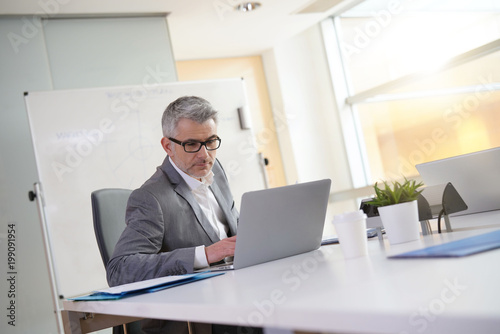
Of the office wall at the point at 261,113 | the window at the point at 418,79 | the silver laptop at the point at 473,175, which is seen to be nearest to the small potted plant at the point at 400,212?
the silver laptop at the point at 473,175

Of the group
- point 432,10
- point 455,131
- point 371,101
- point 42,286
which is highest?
point 432,10

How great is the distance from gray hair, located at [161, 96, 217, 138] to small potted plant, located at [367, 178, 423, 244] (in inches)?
33.8

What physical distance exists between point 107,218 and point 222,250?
0.63 meters

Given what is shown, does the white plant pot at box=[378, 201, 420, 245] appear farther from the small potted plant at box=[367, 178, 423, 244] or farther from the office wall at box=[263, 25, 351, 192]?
the office wall at box=[263, 25, 351, 192]

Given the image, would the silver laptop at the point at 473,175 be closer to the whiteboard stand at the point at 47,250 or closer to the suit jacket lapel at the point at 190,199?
the suit jacket lapel at the point at 190,199

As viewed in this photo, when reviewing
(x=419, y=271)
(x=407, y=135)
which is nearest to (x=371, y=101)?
(x=407, y=135)

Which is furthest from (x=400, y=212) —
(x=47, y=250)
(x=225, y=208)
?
(x=47, y=250)

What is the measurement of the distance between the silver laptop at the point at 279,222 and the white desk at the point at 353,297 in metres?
0.15

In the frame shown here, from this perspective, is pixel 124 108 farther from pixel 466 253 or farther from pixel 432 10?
pixel 466 253

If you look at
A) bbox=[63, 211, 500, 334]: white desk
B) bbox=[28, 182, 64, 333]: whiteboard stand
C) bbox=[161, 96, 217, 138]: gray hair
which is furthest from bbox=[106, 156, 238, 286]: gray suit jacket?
bbox=[28, 182, 64, 333]: whiteboard stand

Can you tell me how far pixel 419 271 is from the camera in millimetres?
777

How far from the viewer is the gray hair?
1893mm

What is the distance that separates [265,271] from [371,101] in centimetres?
427

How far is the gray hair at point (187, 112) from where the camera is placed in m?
1.89
